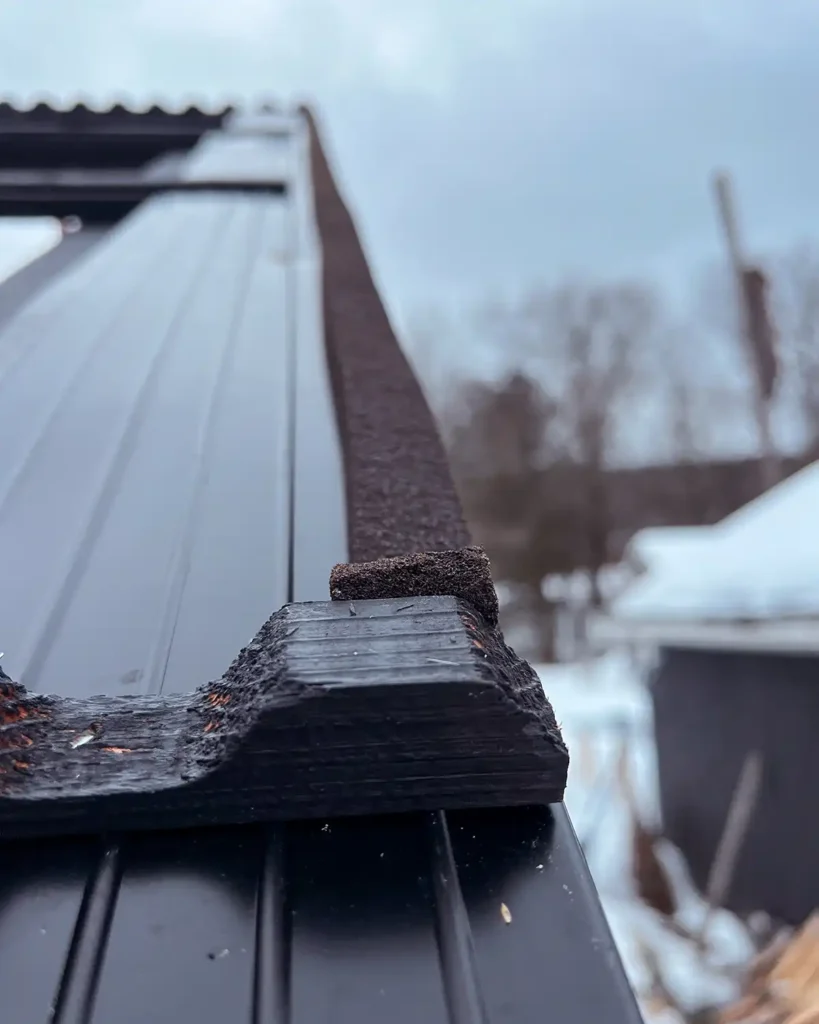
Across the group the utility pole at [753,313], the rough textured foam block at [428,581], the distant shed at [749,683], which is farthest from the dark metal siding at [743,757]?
the utility pole at [753,313]

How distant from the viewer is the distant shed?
4.62 m

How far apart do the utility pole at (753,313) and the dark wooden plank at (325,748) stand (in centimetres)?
1075

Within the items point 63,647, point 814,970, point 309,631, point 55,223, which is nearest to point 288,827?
point 309,631

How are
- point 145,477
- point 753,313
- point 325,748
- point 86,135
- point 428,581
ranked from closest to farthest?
point 325,748 < point 428,581 < point 145,477 < point 86,135 < point 753,313

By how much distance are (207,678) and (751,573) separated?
183 inches

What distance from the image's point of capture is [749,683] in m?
5.44

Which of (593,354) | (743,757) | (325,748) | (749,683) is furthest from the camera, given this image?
(593,354)

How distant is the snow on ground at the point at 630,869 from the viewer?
463cm

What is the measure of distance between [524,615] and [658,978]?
1393 centimetres

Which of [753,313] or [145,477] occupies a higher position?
[753,313]

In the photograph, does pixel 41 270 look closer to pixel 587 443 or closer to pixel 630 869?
pixel 630 869

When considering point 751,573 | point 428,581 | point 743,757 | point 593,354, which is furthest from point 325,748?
point 593,354

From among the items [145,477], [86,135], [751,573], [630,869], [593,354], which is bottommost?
[145,477]

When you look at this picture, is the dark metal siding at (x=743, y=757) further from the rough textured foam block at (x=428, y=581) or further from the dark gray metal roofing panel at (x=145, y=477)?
the rough textured foam block at (x=428, y=581)
